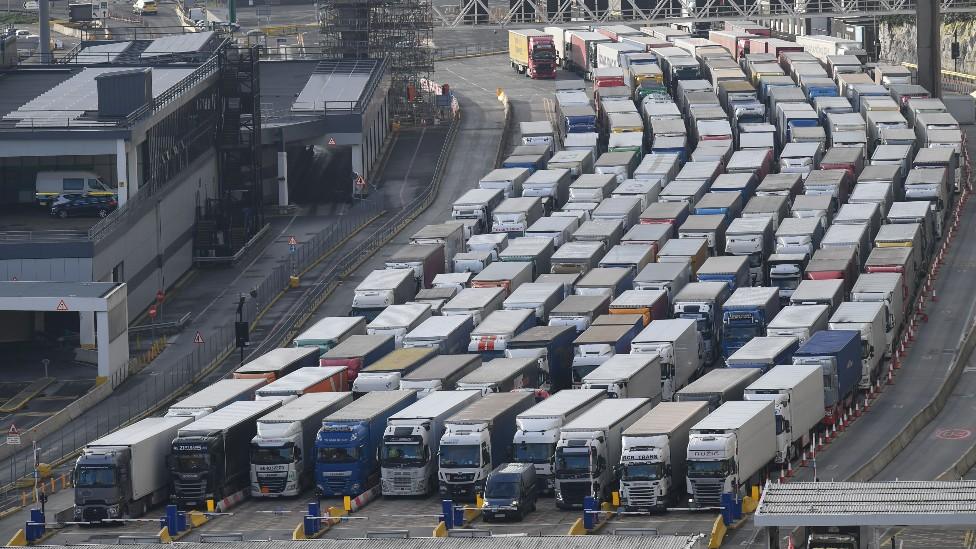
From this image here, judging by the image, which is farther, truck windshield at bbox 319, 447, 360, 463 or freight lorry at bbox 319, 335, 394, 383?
freight lorry at bbox 319, 335, 394, 383

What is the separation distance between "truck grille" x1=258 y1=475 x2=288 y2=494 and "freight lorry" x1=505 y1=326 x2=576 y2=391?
13.4 metres

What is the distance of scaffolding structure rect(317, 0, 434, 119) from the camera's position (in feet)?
503

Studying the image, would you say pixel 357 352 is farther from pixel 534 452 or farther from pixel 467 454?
pixel 534 452

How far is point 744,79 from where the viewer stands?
144m

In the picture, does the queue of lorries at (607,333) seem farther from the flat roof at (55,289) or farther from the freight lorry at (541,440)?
the flat roof at (55,289)

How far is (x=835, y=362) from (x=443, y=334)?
17292mm

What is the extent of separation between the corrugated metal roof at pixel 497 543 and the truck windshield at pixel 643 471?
7674mm

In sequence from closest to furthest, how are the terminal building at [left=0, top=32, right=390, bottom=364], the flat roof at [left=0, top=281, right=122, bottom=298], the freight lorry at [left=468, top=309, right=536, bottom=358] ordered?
the freight lorry at [left=468, top=309, right=536, bottom=358] < the flat roof at [left=0, top=281, right=122, bottom=298] < the terminal building at [left=0, top=32, right=390, bottom=364]

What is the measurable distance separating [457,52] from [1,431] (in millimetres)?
114599

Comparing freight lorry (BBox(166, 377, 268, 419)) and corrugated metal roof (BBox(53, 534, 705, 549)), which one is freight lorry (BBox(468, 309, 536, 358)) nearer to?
freight lorry (BBox(166, 377, 268, 419))

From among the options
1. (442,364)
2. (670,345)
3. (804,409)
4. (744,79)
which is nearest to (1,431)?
(442,364)

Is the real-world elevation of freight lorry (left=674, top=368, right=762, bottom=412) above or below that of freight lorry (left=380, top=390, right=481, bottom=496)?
above

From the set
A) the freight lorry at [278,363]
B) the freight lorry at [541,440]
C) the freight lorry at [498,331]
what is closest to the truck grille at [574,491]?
the freight lorry at [541,440]

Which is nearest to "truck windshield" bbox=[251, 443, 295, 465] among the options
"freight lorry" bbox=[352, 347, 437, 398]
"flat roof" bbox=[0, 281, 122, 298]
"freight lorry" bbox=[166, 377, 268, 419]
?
"freight lorry" bbox=[166, 377, 268, 419]
